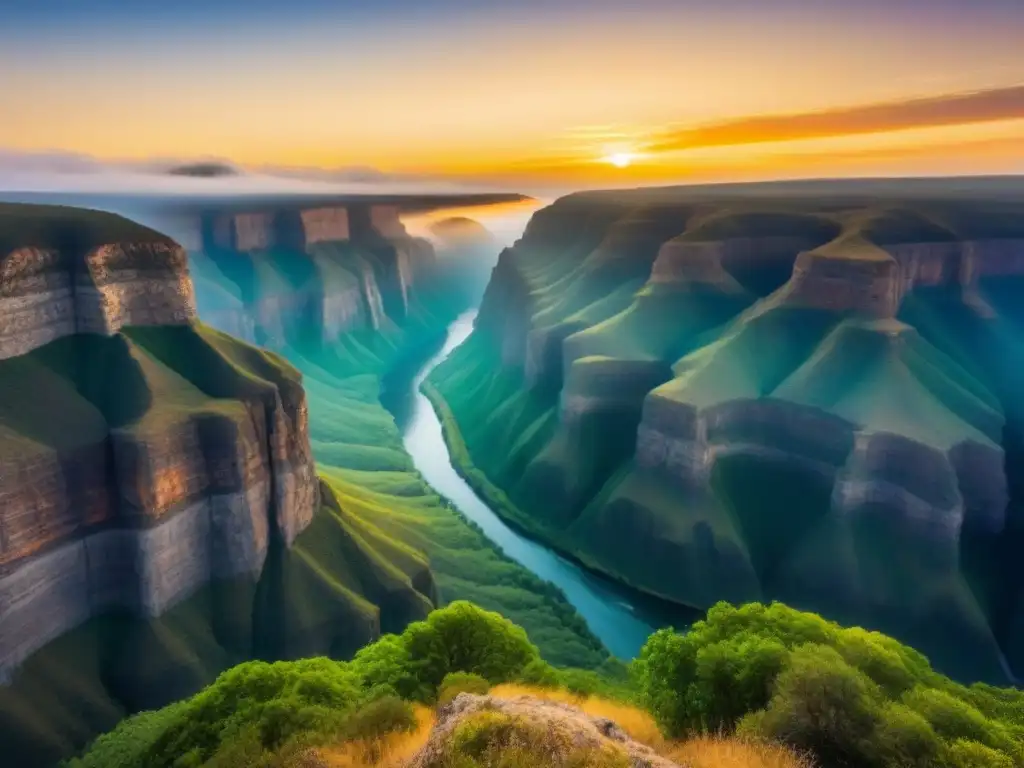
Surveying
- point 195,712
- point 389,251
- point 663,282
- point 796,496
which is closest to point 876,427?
point 796,496

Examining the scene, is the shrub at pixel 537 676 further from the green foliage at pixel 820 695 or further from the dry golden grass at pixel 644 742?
the green foliage at pixel 820 695

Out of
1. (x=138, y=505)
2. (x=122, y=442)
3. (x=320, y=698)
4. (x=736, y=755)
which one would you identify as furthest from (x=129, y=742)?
(x=736, y=755)

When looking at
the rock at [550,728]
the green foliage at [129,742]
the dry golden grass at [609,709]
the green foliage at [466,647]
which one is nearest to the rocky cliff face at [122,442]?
the green foliage at [129,742]

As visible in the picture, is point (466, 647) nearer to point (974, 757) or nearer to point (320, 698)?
point (320, 698)

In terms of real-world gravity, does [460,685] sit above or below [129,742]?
above

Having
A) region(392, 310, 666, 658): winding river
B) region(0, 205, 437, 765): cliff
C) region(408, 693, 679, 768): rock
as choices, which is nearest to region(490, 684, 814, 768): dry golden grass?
region(408, 693, 679, 768): rock
